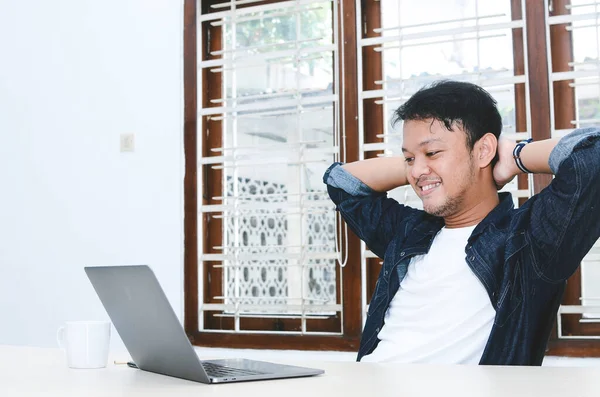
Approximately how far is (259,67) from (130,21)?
1.96 feet

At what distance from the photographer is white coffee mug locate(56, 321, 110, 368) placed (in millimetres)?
1305

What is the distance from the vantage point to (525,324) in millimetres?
1650

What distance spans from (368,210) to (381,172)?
117 mm

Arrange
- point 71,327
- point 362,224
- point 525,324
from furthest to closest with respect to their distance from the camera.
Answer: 1. point 362,224
2. point 525,324
3. point 71,327

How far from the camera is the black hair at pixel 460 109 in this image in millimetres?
1869

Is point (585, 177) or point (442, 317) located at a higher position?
point (585, 177)

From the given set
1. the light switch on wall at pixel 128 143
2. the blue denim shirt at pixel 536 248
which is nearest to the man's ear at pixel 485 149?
the blue denim shirt at pixel 536 248

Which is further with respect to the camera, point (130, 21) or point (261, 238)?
point (130, 21)

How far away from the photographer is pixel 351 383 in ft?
3.45

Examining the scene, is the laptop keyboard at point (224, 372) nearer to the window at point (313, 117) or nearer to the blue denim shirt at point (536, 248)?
the blue denim shirt at point (536, 248)

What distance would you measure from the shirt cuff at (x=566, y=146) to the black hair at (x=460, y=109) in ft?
0.88

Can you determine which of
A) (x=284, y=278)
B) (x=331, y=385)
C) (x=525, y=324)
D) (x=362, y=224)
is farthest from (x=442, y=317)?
(x=284, y=278)

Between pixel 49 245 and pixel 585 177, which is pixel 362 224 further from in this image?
pixel 49 245

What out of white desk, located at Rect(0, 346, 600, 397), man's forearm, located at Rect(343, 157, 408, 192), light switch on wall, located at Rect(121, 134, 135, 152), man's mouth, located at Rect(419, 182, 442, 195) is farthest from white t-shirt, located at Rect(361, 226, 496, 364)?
light switch on wall, located at Rect(121, 134, 135, 152)
